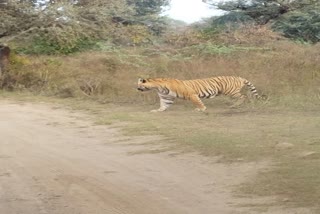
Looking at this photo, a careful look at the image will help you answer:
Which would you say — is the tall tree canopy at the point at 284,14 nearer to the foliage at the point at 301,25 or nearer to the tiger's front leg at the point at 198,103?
the foliage at the point at 301,25

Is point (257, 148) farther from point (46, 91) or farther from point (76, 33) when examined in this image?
point (76, 33)

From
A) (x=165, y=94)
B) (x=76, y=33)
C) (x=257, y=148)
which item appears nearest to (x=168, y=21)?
(x=76, y=33)

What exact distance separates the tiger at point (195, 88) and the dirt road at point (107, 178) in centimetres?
476

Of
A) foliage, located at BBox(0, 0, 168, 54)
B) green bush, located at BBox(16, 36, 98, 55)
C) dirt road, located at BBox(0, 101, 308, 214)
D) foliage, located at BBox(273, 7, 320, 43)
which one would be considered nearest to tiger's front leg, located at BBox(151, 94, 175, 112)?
dirt road, located at BBox(0, 101, 308, 214)

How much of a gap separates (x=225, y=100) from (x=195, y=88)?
1285 millimetres

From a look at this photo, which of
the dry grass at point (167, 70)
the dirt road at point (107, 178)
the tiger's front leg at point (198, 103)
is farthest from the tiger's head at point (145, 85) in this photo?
the dirt road at point (107, 178)

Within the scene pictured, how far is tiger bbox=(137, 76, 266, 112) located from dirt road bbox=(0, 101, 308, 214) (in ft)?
15.6

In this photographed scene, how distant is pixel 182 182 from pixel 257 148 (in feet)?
7.88

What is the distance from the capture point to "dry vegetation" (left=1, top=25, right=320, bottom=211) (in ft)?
29.1

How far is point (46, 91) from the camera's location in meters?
23.8

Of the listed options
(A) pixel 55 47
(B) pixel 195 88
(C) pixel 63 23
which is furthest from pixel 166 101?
(A) pixel 55 47

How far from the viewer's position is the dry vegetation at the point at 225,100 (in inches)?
350

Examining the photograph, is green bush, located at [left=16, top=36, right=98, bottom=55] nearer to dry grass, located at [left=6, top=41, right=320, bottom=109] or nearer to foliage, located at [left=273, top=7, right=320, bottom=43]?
dry grass, located at [left=6, top=41, right=320, bottom=109]

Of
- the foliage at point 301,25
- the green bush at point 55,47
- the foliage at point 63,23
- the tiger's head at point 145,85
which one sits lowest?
the tiger's head at point 145,85
